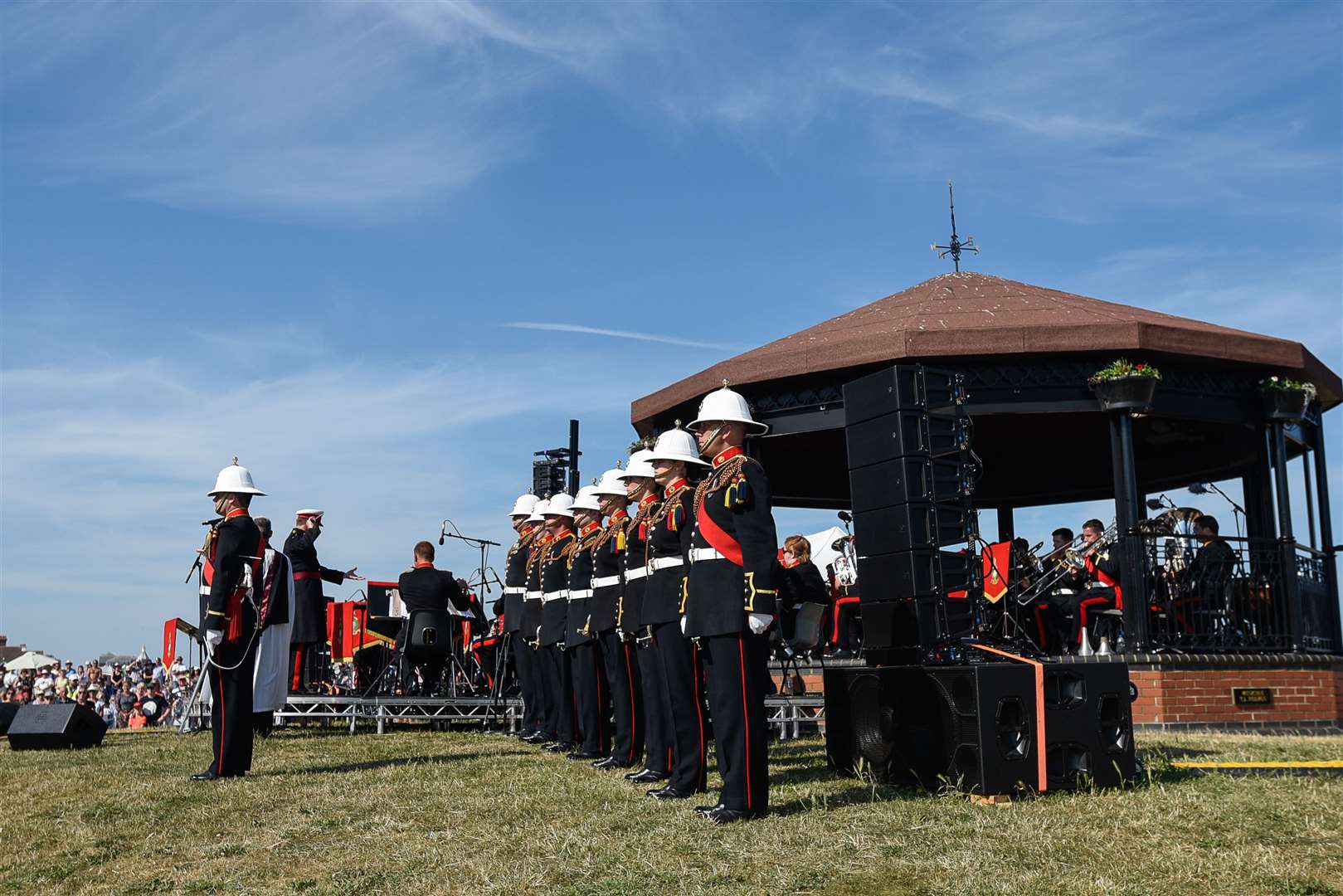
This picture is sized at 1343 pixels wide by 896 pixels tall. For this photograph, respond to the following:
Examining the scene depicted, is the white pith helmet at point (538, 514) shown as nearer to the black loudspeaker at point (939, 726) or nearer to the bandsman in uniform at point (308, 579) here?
the bandsman in uniform at point (308, 579)

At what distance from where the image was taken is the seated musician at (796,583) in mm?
10766

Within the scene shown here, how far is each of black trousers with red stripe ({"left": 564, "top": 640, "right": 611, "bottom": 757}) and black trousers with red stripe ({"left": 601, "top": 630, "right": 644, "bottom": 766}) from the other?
21.9 inches

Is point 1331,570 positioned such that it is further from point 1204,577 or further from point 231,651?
point 231,651

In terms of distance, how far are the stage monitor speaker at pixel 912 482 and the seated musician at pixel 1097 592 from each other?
545 centimetres

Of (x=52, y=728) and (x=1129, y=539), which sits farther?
(x=1129, y=539)

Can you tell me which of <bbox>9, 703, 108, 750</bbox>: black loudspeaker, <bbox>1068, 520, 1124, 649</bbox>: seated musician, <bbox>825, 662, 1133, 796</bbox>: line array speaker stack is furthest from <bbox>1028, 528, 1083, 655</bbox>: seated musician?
<bbox>9, 703, 108, 750</bbox>: black loudspeaker

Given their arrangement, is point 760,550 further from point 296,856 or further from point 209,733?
point 209,733

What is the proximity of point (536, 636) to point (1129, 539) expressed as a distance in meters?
5.90

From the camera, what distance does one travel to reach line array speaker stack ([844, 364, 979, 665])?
7.81 metres

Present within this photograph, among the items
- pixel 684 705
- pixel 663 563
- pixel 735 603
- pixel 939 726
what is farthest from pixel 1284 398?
pixel 735 603

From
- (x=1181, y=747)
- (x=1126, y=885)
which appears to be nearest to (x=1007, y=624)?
(x=1181, y=747)

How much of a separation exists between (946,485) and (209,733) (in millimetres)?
8580

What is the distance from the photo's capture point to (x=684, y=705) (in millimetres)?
7664

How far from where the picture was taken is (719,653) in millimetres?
6930
